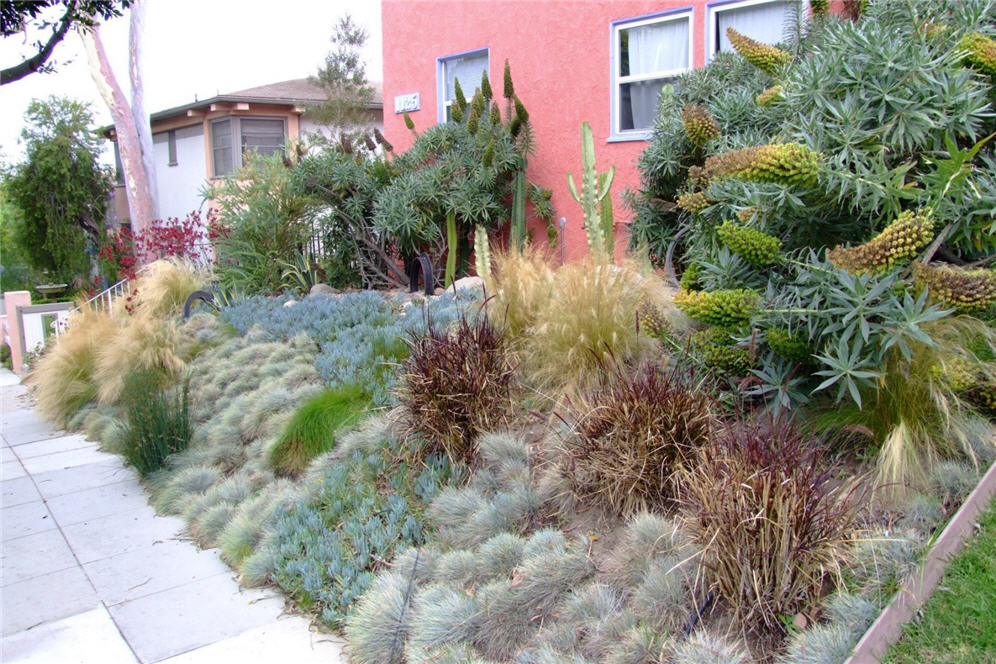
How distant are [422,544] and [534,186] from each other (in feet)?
24.1

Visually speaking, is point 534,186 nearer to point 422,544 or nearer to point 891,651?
point 422,544

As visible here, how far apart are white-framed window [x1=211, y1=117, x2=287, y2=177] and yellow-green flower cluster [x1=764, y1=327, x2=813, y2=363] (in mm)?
20203

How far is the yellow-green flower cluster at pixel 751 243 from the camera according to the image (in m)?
3.87

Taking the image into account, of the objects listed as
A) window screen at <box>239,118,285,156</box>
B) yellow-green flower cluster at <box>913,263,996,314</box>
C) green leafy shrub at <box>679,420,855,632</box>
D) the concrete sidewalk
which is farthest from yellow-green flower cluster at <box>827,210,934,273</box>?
window screen at <box>239,118,285,156</box>

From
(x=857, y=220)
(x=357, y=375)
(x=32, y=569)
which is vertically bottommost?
(x=32, y=569)

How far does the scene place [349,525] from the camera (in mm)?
4430

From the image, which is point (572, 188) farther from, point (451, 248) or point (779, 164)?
point (779, 164)

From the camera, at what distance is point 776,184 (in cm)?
406

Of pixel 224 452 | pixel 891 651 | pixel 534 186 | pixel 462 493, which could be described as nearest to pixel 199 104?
pixel 534 186

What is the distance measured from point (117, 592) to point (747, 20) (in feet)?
27.1

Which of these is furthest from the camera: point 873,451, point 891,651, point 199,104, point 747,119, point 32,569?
point 199,104

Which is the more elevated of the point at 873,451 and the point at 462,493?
the point at 873,451

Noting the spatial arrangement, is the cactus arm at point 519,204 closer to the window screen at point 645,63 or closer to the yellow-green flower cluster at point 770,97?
the window screen at point 645,63

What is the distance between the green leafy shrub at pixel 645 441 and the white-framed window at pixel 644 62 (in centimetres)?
634
